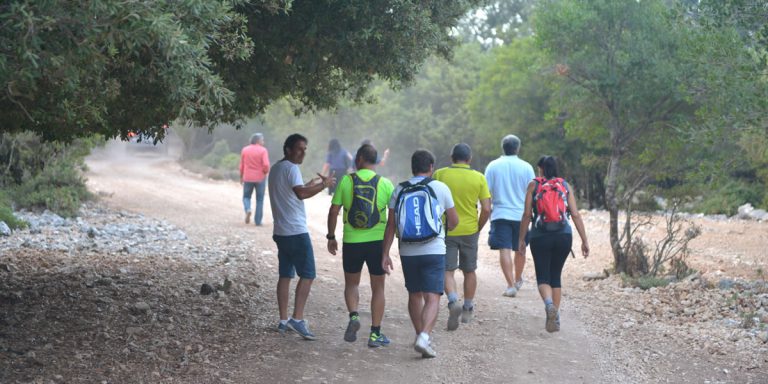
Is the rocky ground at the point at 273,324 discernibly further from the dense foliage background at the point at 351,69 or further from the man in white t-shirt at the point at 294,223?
the dense foliage background at the point at 351,69

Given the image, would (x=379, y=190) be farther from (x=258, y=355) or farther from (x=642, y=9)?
(x=642, y=9)

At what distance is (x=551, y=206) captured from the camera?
8656 mm

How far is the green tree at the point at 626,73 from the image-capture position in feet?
45.3

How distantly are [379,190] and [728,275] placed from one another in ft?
28.9

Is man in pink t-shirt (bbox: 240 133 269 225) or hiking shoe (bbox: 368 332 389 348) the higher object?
man in pink t-shirt (bbox: 240 133 269 225)

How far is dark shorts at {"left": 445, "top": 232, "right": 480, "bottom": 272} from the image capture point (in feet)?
29.7

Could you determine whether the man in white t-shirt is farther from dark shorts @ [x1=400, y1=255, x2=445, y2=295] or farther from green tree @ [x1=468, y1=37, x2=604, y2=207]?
green tree @ [x1=468, y1=37, x2=604, y2=207]

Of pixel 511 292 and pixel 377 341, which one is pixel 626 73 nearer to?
pixel 511 292

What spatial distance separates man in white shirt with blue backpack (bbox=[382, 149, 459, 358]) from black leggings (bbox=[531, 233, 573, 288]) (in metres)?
1.42

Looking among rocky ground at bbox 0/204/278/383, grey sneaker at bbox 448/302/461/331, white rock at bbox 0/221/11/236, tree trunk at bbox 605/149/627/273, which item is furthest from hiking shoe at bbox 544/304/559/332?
white rock at bbox 0/221/11/236

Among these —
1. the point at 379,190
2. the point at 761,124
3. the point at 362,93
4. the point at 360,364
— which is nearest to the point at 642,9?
the point at 761,124

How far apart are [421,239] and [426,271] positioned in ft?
0.99

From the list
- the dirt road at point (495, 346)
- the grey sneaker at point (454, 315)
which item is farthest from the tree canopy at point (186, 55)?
the grey sneaker at point (454, 315)

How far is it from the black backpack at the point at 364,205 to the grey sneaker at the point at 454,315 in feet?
5.02
